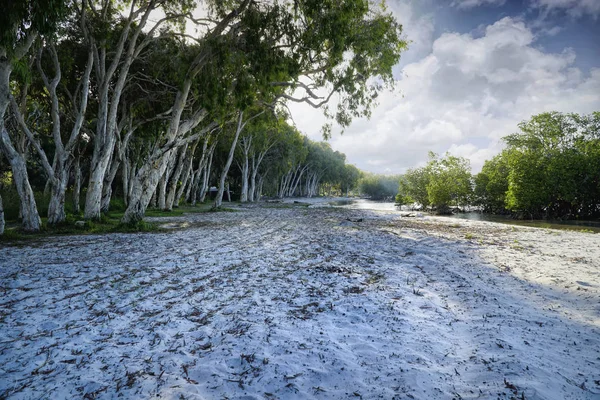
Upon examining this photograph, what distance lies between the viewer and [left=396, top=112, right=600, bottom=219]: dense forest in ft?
87.6

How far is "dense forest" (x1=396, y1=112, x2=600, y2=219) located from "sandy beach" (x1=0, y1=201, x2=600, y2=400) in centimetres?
2370

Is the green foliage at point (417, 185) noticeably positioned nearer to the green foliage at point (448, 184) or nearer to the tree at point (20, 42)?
the green foliage at point (448, 184)

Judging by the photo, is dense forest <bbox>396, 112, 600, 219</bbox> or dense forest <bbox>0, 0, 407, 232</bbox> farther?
dense forest <bbox>396, 112, 600, 219</bbox>

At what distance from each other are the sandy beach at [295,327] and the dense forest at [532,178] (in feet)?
77.8

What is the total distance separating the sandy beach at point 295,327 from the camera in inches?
125

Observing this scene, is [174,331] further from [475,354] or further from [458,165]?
[458,165]

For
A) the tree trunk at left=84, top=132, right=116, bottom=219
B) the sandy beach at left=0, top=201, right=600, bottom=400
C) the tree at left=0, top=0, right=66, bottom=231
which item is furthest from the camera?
the tree trunk at left=84, top=132, right=116, bottom=219

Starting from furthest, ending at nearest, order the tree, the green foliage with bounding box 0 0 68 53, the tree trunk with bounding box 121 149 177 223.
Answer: the tree trunk with bounding box 121 149 177 223 < the tree < the green foliage with bounding box 0 0 68 53

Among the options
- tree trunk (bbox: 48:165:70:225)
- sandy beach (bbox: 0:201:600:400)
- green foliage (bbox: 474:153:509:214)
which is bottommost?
sandy beach (bbox: 0:201:600:400)

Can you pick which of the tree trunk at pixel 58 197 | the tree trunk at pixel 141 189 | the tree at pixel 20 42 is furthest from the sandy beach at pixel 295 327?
the tree trunk at pixel 141 189

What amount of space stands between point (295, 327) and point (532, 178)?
32.7 meters

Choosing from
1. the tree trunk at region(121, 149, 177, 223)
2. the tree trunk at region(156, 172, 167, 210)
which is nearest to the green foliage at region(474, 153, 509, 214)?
the tree trunk at region(121, 149, 177, 223)

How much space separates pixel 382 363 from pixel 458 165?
41941 mm

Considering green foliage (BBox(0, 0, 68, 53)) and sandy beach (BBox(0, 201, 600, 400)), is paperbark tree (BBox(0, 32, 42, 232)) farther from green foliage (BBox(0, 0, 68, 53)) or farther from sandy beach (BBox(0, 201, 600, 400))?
sandy beach (BBox(0, 201, 600, 400))
